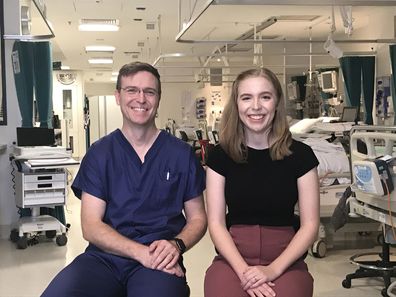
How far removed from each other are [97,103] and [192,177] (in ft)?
43.0

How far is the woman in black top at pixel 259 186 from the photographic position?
2006 millimetres

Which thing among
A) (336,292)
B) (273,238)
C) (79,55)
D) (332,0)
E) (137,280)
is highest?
(79,55)

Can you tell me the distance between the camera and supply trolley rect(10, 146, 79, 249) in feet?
16.0

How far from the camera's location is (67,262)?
14.6ft

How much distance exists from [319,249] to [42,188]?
8.68 feet

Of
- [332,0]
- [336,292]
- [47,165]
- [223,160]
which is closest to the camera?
[223,160]

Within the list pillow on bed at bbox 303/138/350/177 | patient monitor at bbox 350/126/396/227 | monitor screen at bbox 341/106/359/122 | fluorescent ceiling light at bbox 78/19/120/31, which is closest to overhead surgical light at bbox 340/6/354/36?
pillow on bed at bbox 303/138/350/177

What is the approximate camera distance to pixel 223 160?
2102 mm

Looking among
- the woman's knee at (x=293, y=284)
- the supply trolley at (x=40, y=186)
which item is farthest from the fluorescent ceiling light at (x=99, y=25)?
the woman's knee at (x=293, y=284)

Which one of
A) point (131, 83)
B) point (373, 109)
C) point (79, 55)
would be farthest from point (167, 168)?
point (79, 55)

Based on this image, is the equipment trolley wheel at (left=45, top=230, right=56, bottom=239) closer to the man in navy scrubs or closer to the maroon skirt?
the man in navy scrubs

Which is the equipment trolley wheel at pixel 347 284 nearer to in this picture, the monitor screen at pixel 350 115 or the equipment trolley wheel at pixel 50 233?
the monitor screen at pixel 350 115

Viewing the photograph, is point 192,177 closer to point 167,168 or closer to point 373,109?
point 167,168

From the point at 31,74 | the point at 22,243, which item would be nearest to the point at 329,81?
the point at 31,74
